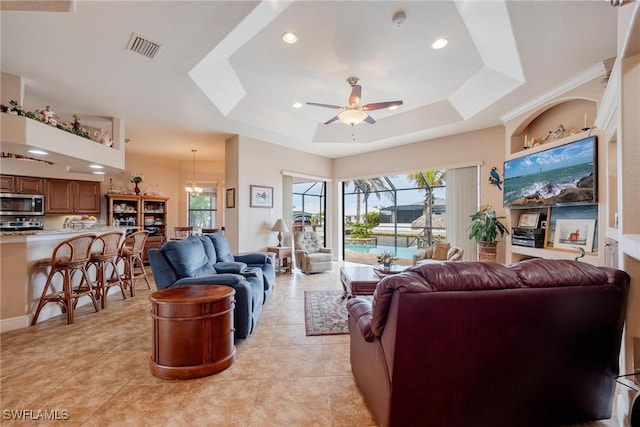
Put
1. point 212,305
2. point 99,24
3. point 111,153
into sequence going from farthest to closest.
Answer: point 111,153 → point 99,24 → point 212,305

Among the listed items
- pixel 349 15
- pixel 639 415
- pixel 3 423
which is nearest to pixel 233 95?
pixel 349 15

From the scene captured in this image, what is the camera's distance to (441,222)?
7562 millimetres

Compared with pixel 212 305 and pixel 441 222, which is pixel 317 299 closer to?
pixel 212 305

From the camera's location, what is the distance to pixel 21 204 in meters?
5.39

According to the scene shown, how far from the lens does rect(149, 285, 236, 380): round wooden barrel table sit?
6.94 ft

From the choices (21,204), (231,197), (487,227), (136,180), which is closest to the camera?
(487,227)

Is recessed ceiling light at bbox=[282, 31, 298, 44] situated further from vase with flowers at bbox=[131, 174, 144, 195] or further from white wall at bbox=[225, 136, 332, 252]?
vase with flowers at bbox=[131, 174, 144, 195]

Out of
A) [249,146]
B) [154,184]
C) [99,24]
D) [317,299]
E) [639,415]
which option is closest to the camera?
[639,415]

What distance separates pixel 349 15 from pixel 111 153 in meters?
4.44

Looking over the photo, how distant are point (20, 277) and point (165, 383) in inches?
104

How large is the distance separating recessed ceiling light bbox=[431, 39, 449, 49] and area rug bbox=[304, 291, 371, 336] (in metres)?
3.50

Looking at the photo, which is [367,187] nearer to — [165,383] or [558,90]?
[558,90]

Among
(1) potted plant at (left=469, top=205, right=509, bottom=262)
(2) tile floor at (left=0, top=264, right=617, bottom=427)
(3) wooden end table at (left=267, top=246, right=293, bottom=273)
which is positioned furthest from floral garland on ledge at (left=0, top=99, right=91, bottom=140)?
(1) potted plant at (left=469, top=205, right=509, bottom=262)

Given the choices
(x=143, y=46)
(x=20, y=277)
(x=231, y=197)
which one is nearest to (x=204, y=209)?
(x=231, y=197)
